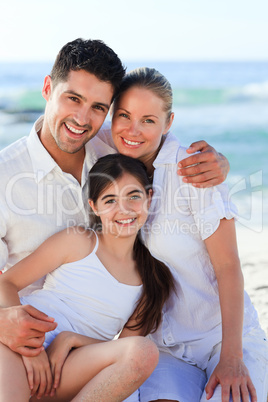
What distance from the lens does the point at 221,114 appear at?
18.0m

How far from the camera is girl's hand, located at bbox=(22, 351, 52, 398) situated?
2.26 meters

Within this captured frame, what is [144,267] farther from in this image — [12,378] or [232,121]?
[232,121]

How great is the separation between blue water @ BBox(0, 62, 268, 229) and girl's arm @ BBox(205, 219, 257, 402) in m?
5.22

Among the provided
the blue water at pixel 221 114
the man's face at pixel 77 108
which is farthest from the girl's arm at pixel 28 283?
the blue water at pixel 221 114

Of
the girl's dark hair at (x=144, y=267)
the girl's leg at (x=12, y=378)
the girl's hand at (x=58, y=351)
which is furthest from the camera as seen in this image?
the girl's dark hair at (x=144, y=267)

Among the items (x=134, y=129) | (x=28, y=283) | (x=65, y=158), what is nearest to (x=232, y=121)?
(x=65, y=158)

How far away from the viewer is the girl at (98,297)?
223cm

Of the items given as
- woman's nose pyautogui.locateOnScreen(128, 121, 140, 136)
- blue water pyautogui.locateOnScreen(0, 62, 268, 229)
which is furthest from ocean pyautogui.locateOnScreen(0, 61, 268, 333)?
woman's nose pyautogui.locateOnScreen(128, 121, 140, 136)

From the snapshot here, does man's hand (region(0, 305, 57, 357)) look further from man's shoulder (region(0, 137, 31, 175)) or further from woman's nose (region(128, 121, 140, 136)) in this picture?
woman's nose (region(128, 121, 140, 136))

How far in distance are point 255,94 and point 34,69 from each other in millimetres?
14863

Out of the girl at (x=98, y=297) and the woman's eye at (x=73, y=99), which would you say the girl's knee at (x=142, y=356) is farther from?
the woman's eye at (x=73, y=99)

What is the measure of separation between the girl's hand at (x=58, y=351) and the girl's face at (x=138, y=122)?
1.11 m

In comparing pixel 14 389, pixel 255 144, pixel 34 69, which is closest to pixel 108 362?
pixel 14 389

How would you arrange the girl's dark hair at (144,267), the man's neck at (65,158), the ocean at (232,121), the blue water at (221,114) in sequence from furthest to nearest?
the blue water at (221,114) → the ocean at (232,121) → the man's neck at (65,158) → the girl's dark hair at (144,267)
